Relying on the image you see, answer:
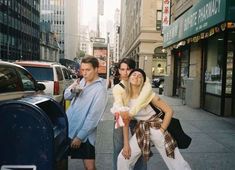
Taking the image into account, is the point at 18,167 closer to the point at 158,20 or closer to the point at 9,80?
the point at 9,80

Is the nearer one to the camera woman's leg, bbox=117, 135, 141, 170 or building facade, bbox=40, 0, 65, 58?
woman's leg, bbox=117, 135, 141, 170

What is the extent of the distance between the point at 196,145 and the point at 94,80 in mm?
4152

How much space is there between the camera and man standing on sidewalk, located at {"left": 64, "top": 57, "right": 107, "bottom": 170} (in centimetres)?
373

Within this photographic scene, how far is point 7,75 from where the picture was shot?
5578 mm

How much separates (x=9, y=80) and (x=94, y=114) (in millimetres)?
2356

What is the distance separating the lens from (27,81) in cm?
689

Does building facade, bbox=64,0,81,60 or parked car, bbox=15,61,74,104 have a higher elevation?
building facade, bbox=64,0,81,60

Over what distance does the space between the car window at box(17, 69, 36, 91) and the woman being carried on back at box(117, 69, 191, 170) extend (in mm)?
3128

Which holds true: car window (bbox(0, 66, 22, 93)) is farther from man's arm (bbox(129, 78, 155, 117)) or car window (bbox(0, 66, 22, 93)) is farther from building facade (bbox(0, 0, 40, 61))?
building facade (bbox(0, 0, 40, 61))

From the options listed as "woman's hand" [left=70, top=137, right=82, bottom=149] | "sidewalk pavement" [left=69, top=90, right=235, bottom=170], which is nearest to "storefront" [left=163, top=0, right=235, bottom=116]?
"sidewalk pavement" [left=69, top=90, right=235, bottom=170]

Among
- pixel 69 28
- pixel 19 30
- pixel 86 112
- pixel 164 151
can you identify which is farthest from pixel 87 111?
pixel 69 28

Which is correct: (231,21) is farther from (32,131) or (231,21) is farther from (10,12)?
(10,12)

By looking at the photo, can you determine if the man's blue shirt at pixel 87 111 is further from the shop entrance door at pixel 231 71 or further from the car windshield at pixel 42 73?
the shop entrance door at pixel 231 71

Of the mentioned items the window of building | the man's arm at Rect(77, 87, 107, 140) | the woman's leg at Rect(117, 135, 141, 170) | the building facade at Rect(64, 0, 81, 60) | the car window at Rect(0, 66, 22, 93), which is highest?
the building facade at Rect(64, 0, 81, 60)
